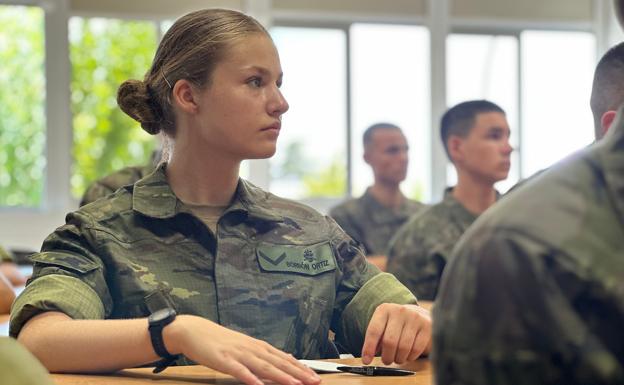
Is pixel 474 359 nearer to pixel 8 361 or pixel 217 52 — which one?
pixel 8 361

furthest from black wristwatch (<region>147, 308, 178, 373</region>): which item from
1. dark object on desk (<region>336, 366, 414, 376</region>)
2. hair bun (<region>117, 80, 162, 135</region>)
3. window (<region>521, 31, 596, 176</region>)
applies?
window (<region>521, 31, 596, 176</region>)

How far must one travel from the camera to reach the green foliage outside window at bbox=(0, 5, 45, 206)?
832 cm

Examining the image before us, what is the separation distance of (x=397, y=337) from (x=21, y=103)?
7.25 meters

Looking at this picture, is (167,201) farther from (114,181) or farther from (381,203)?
(381,203)

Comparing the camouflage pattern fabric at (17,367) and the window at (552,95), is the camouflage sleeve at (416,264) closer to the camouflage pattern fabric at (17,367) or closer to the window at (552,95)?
the camouflage pattern fabric at (17,367)

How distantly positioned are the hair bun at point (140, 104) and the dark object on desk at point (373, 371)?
2.43ft

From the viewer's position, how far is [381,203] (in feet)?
22.2

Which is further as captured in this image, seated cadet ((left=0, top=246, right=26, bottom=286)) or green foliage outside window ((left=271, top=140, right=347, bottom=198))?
green foliage outside window ((left=271, top=140, right=347, bottom=198))

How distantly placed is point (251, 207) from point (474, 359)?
140cm

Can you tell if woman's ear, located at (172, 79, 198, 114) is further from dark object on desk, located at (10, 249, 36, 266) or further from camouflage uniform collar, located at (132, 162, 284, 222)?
dark object on desk, located at (10, 249, 36, 266)

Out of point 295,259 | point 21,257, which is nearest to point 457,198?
point 21,257

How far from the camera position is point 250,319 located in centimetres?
197

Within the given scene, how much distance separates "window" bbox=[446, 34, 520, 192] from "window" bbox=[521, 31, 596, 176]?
114mm

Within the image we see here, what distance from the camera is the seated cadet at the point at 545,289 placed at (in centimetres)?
67
